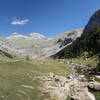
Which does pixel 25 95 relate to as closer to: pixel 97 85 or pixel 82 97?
pixel 82 97

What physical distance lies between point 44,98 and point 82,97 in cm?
808

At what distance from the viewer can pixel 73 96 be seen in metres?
25.0

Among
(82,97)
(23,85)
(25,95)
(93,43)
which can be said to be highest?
(93,43)

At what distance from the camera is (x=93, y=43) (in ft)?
563

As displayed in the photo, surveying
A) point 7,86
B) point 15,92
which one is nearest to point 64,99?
point 15,92

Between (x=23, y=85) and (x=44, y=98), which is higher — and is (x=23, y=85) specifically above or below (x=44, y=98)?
above

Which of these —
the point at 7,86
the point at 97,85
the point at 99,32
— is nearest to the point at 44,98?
the point at 7,86

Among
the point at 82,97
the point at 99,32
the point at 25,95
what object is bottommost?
the point at 82,97

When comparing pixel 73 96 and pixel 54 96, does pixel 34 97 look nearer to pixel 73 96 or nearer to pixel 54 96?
pixel 54 96

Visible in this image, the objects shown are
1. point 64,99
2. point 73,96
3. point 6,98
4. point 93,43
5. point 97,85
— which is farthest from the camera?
point 93,43

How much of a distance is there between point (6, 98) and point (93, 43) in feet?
554

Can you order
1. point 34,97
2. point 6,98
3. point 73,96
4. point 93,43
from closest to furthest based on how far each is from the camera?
point 6,98, point 34,97, point 73,96, point 93,43

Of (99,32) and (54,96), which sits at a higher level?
(99,32)

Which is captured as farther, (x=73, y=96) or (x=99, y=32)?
(x=99, y=32)
